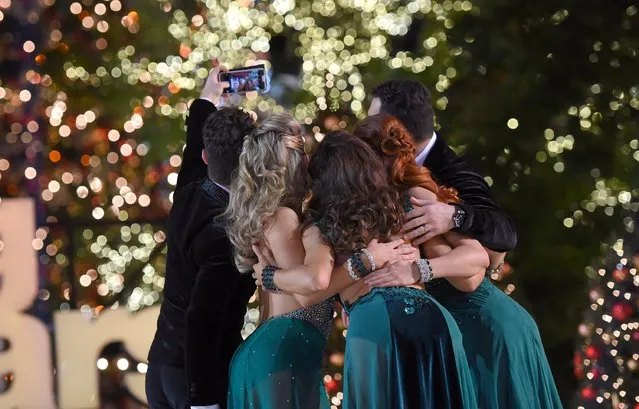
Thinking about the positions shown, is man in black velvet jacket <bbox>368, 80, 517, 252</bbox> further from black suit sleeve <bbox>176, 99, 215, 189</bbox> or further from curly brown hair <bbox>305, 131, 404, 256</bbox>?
black suit sleeve <bbox>176, 99, 215, 189</bbox>

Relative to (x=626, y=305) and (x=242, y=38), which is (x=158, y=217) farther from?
(x=626, y=305)

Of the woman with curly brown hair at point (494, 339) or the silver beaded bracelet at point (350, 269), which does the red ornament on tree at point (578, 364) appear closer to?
the woman with curly brown hair at point (494, 339)

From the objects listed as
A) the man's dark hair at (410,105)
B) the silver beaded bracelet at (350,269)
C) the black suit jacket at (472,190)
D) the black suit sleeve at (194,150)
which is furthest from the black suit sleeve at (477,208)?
the black suit sleeve at (194,150)

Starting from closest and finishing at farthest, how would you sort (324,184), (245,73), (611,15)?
(324,184)
(245,73)
(611,15)

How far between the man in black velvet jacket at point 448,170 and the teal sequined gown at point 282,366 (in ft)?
1.38

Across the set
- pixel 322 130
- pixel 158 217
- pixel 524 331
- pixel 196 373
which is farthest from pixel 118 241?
pixel 524 331

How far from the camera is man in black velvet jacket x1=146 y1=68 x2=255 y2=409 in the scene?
10.00 feet

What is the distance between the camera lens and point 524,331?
3.22 metres

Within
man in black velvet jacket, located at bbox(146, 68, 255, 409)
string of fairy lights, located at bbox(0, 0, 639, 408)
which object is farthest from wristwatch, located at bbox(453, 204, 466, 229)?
string of fairy lights, located at bbox(0, 0, 639, 408)

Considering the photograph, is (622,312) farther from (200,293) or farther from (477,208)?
(200,293)

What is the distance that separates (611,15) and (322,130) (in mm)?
1480

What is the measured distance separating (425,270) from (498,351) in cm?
45

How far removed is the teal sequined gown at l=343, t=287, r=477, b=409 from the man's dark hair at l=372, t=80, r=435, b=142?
63cm

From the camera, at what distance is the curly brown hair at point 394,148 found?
2.90 m
